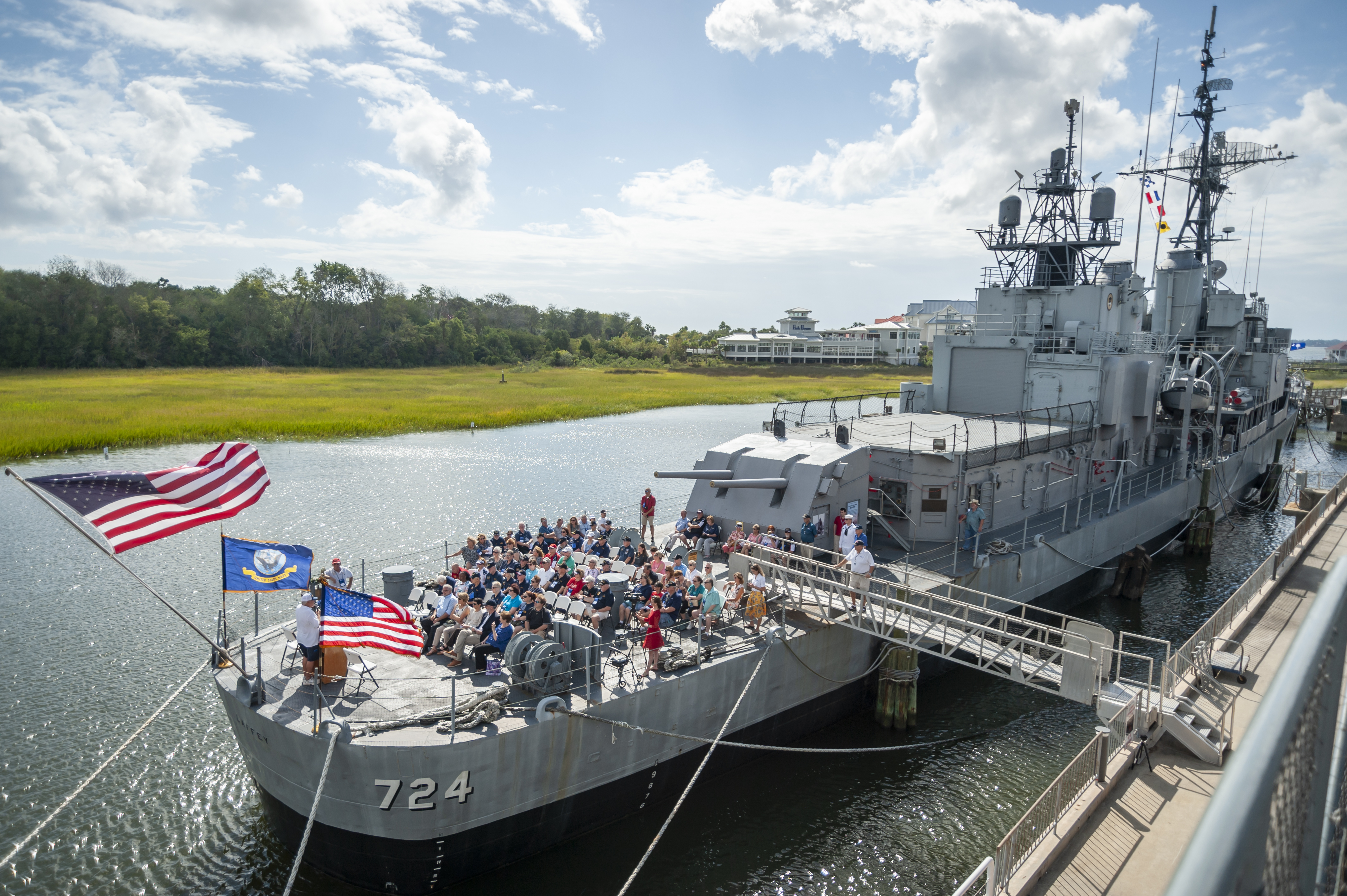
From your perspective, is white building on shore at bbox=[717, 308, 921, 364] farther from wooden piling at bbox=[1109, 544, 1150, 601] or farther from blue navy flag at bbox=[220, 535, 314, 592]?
blue navy flag at bbox=[220, 535, 314, 592]

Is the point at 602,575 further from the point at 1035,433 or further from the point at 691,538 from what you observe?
the point at 1035,433

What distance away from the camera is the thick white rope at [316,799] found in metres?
11.0

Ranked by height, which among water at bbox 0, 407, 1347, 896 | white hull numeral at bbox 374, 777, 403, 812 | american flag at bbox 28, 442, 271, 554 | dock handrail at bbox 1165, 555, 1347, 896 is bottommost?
water at bbox 0, 407, 1347, 896

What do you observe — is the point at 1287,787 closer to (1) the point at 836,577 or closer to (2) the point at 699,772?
(2) the point at 699,772

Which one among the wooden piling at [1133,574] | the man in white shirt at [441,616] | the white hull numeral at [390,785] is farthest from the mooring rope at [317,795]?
the wooden piling at [1133,574]

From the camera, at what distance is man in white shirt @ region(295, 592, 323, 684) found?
1309cm

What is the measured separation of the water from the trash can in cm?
423

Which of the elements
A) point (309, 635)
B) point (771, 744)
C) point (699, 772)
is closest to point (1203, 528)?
point (771, 744)

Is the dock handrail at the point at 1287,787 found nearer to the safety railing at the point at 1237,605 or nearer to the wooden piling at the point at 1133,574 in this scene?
the safety railing at the point at 1237,605

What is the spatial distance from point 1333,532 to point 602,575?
23.0 metres

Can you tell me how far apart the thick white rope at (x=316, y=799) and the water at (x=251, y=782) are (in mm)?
1434

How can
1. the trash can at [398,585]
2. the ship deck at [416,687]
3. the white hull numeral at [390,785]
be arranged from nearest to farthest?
the white hull numeral at [390,785] < the ship deck at [416,687] < the trash can at [398,585]

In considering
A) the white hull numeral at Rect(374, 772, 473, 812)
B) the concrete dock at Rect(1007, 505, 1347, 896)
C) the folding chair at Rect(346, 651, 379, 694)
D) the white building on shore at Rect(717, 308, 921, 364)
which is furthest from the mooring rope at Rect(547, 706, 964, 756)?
the white building on shore at Rect(717, 308, 921, 364)

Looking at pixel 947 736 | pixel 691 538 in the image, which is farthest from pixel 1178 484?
pixel 691 538
